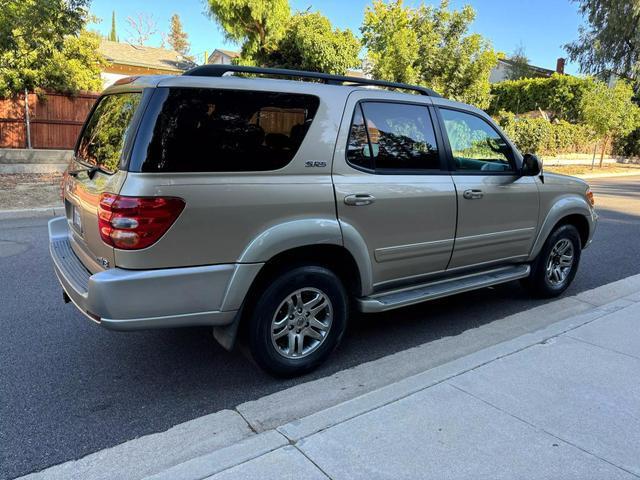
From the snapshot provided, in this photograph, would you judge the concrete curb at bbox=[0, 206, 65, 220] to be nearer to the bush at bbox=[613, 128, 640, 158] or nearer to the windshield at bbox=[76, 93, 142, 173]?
the windshield at bbox=[76, 93, 142, 173]

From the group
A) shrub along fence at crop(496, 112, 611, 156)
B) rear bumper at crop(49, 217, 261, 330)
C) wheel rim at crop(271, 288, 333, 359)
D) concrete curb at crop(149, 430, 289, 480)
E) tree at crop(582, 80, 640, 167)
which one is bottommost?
concrete curb at crop(149, 430, 289, 480)

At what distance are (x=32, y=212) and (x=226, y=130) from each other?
8.09 metres

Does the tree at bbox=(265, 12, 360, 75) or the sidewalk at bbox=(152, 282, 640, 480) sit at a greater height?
the tree at bbox=(265, 12, 360, 75)

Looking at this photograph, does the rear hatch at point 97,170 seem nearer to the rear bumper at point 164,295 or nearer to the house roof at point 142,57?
the rear bumper at point 164,295

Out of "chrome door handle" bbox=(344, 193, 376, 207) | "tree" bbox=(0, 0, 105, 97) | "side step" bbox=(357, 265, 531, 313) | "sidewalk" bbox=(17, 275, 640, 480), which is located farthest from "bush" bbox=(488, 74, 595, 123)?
"sidewalk" bbox=(17, 275, 640, 480)

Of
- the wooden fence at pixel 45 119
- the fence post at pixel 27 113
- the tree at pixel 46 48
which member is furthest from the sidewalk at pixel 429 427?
the fence post at pixel 27 113

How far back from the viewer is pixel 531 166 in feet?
15.4

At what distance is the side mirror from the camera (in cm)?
466

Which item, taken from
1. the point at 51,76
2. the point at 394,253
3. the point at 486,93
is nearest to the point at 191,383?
the point at 394,253

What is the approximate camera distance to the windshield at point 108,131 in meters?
3.12

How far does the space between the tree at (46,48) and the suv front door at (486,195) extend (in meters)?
9.81

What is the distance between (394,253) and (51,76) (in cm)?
1612

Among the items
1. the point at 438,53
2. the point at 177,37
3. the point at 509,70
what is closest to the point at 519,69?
the point at 509,70

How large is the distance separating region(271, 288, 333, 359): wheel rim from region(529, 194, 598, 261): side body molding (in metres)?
2.50
